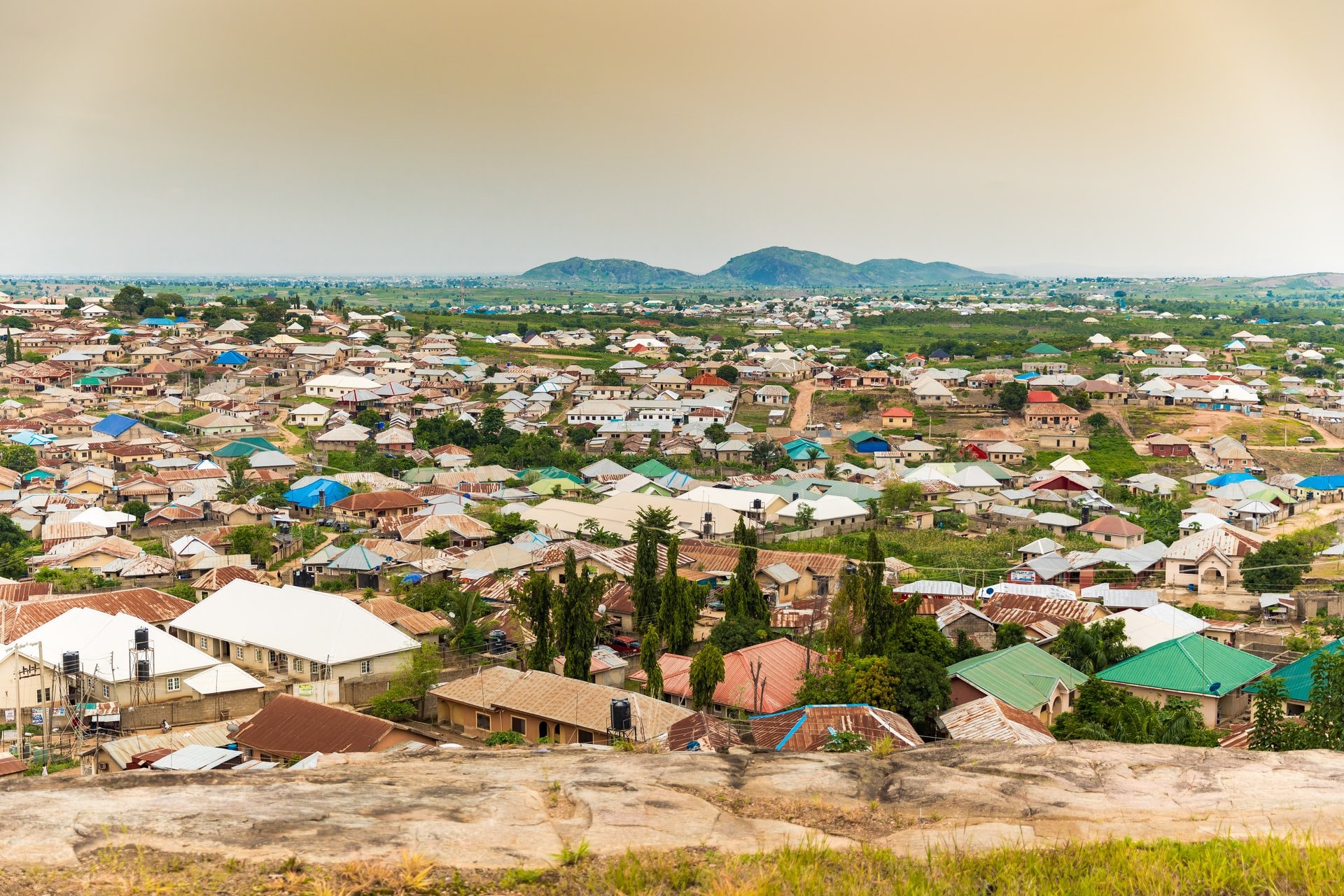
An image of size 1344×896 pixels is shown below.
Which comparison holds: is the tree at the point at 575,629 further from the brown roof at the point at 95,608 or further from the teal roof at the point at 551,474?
the teal roof at the point at 551,474

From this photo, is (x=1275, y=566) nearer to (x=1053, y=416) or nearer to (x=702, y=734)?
(x=702, y=734)

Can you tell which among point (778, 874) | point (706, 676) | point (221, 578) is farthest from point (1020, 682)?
point (221, 578)

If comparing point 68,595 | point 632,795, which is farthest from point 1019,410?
point 632,795

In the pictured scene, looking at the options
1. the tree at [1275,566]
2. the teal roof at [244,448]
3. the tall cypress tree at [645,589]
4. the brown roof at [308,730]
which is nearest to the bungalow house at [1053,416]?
the tree at [1275,566]

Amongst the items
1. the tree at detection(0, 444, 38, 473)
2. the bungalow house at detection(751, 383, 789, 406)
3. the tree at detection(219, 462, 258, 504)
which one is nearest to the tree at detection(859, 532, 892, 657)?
the tree at detection(219, 462, 258, 504)

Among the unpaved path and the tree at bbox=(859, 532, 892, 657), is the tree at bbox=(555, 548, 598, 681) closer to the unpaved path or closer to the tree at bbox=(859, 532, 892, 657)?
the tree at bbox=(859, 532, 892, 657)

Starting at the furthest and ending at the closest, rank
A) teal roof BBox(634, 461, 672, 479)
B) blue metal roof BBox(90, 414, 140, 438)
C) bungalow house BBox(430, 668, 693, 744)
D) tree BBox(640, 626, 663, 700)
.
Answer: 1. blue metal roof BBox(90, 414, 140, 438)
2. teal roof BBox(634, 461, 672, 479)
3. tree BBox(640, 626, 663, 700)
4. bungalow house BBox(430, 668, 693, 744)
